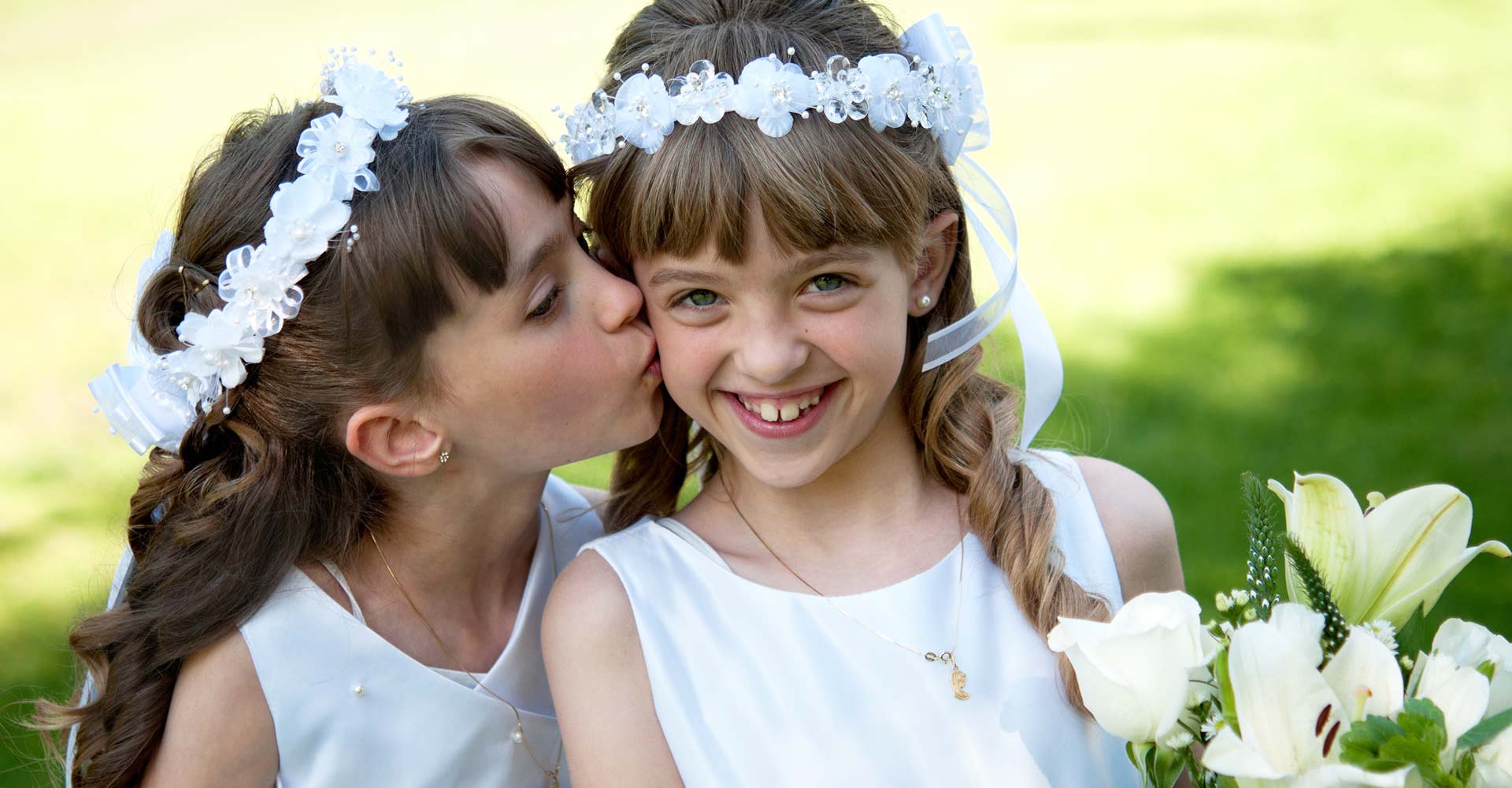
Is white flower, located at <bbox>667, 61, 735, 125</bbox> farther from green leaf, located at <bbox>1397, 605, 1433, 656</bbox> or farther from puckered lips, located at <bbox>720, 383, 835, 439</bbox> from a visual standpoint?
green leaf, located at <bbox>1397, 605, 1433, 656</bbox>

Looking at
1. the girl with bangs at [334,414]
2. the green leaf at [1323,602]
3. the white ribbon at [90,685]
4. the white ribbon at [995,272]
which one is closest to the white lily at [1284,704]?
the green leaf at [1323,602]

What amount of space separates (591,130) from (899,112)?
0.63 m

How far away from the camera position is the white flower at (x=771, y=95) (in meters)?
2.69

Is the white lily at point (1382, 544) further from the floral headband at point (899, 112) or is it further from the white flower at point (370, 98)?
the white flower at point (370, 98)

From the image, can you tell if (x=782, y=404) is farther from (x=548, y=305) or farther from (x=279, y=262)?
(x=279, y=262)

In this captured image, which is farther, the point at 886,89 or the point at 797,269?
the point at 886,89

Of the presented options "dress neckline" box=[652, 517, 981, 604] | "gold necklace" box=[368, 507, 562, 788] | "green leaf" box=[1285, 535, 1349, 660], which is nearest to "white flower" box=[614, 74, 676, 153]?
"dress neckline" box=[652, 517, 981, 604]

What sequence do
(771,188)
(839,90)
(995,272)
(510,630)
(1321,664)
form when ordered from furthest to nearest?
(510,630) < (995,272) < (839,90) < (771,188) < (1321,664)

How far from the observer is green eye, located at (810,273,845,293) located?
2.76 m

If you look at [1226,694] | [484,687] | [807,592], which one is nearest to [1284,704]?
[1226,694]

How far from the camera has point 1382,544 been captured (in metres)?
1.84

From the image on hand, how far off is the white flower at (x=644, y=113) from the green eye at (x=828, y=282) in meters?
0.41

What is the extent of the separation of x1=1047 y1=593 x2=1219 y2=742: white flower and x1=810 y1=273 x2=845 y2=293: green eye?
3.68ft

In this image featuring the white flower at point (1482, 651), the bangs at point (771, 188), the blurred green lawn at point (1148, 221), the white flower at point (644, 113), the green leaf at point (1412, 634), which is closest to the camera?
the white flower at point (1482, 651)
